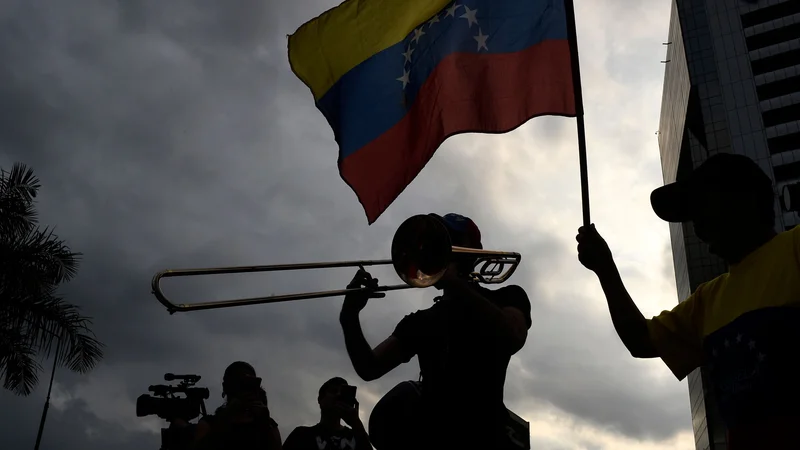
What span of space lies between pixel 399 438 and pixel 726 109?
7492 centimetres

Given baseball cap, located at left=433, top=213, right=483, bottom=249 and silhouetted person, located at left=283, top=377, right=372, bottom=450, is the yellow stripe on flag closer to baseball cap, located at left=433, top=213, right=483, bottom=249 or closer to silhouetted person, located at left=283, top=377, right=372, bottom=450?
baseball cap, located at left=433, top=213, right=483, bottom=249

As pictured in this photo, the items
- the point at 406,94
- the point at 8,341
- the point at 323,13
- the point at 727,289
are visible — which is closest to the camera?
the point at 727,289

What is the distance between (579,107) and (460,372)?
143 cm

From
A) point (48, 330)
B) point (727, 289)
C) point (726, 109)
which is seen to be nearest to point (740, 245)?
point (727, 289)

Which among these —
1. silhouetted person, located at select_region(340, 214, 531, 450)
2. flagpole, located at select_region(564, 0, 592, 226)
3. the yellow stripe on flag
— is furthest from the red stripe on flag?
silhouetted person, located at select_region(340, 214, 531, 450)

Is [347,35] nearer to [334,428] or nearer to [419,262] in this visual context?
[419,262]

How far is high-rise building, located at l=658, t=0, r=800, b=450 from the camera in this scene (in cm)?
6681

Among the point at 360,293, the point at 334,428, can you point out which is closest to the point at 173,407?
the point at 334,428

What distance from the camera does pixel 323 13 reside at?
17.4 feet

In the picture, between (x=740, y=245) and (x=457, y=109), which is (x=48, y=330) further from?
(x=740, y=245)

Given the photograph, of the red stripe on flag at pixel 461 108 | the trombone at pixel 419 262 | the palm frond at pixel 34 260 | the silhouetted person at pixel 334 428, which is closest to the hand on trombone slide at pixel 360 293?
the trombone at pixel 419 262

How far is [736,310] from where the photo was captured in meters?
2.46

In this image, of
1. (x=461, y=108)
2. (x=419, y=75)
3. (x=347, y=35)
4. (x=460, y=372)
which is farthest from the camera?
(x=347, y=35)

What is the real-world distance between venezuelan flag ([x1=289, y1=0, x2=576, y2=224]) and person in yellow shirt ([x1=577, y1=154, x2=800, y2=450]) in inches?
66.8
